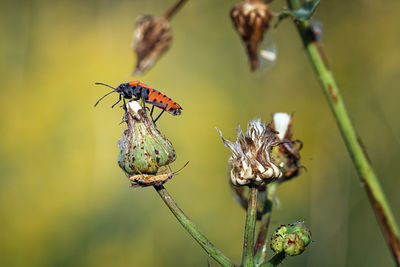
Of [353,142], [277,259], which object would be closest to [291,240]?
[277,259]

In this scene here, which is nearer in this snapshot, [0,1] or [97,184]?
[97,184]

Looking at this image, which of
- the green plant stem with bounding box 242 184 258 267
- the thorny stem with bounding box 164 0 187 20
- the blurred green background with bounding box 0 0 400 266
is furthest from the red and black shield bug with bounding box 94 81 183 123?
the blurred green background with bounding box 0 0 400 266

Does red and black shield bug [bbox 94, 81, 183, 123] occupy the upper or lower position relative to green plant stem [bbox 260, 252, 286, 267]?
upper

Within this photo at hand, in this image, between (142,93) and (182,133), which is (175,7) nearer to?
(142,93)

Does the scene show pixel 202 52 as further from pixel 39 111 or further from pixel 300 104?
pixel 39 111

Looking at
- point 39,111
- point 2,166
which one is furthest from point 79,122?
point 2,166

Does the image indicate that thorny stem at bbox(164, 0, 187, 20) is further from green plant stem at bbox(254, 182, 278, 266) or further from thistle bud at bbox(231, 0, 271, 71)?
green plant stem at bbox(254, 182, 278, 266)

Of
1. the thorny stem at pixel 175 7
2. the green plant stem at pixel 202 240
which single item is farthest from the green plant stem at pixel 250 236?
the thorny stem at pixel 175 7
